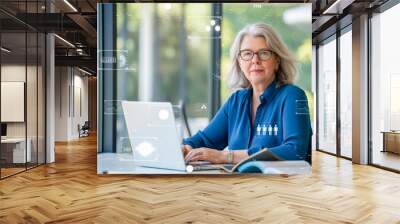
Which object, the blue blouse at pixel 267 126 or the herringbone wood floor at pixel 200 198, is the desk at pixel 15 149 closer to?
the herringbone wood floor at pixel 200 198

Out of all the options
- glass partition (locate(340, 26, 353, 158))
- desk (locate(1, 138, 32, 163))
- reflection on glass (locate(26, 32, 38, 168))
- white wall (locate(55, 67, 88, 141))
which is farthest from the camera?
white wall (locate(55, 67, 88, 141))

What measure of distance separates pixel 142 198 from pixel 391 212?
2751 mm

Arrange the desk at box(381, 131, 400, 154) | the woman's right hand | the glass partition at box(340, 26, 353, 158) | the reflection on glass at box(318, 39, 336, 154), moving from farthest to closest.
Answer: the reflection on glass at box(318, 39, 336, 154) → the glass partition at box(340, 26, 353, 158) → the desk at box(381, 131, 400, 154) → the woman's right hand

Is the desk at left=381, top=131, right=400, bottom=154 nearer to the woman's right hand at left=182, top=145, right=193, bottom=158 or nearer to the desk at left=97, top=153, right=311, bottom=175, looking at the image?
the desk at left=97, top=153, right=311, bottom=175

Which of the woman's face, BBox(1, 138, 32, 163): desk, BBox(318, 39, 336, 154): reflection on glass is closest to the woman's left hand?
the woman's face

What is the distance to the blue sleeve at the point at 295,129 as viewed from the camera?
5.58 metres

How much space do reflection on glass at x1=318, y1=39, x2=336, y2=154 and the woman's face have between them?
15.9 ft

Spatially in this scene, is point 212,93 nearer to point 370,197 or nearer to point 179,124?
point 179,124

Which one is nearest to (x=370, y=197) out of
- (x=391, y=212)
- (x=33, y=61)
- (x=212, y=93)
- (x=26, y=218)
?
(x=391, y=212)

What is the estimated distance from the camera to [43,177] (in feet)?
21.1

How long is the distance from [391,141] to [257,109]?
3054 mm

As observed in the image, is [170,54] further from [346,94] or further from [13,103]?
[346,94]

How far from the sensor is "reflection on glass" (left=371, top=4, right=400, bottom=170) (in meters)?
7.02

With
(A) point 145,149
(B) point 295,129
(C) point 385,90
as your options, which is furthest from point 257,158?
(C) point 385,90
